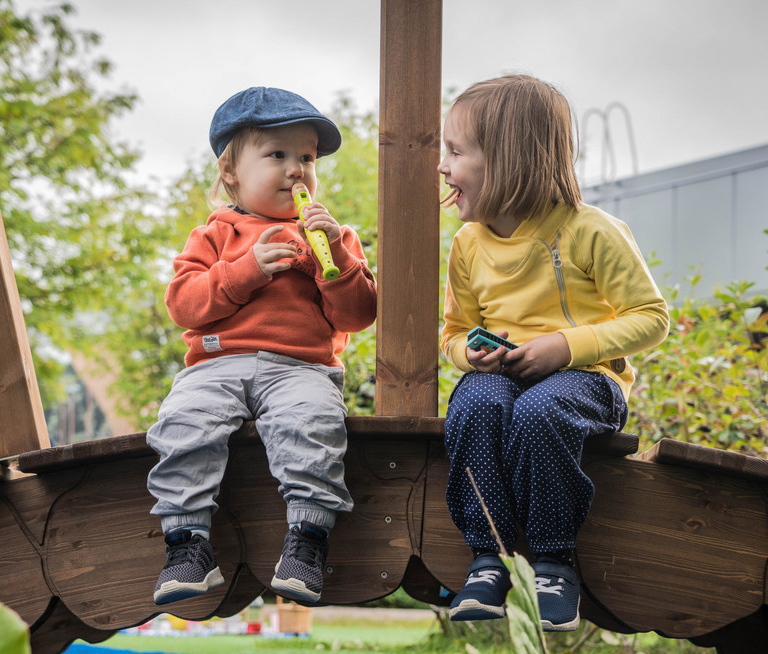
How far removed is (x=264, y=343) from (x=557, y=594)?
875 mm

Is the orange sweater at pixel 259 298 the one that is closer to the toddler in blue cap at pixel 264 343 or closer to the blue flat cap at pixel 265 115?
the toddler in blue cap at pixel 264 343

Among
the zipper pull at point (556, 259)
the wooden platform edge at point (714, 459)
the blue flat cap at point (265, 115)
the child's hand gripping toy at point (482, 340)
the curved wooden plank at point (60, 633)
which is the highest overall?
the blue flat cap at point (265, 115)

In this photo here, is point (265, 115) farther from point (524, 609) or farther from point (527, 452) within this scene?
point (524, 609)

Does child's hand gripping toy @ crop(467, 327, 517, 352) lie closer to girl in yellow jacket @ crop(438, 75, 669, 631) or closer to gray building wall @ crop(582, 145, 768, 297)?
girl in yellow jacket @ crop(438, 75, 669, 631)

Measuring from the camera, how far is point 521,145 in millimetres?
1891

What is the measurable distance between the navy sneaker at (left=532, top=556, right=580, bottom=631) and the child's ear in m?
1.23

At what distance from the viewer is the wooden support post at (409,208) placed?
201cm

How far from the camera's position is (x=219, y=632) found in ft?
A: 13.4

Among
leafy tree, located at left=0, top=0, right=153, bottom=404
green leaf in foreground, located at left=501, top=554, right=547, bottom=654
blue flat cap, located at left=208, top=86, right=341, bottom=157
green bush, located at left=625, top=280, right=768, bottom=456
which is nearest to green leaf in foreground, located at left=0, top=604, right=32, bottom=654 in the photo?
green leaf in foreground, located at left=501, top=554, right=547, bottom=654

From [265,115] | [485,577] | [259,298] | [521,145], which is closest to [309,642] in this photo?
[259,298]

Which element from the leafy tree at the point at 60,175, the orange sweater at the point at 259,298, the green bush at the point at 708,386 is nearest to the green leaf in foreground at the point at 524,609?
the orange sweater at the point at 259,298

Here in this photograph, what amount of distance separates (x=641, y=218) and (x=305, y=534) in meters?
4.73

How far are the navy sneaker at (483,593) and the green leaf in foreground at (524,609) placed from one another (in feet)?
3.75

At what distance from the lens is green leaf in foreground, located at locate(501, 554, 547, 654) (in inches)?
16.8
